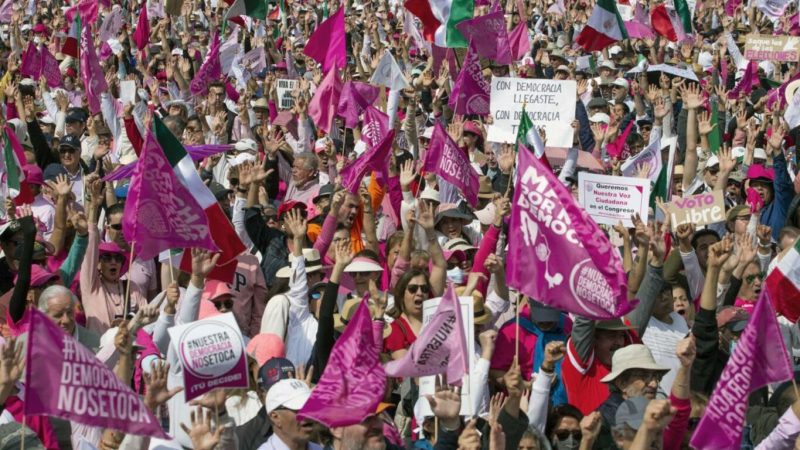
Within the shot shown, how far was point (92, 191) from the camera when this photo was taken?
30.5 ft

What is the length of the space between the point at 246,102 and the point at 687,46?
24.9 ft

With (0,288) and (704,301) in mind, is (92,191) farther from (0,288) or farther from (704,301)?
(704,301)

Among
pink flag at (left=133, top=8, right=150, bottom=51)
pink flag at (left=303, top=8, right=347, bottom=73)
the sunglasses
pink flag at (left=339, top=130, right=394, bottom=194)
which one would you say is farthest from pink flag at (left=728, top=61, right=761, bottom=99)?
the sunglasses

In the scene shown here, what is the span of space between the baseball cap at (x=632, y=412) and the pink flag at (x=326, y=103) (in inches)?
294

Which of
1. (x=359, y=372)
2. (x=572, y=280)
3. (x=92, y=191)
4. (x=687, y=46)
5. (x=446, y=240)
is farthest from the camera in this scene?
(x=687, y=46)

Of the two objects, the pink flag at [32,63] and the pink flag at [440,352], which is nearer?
the pink flag at [440,352]

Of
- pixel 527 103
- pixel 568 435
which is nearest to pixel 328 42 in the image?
pixel 527 103

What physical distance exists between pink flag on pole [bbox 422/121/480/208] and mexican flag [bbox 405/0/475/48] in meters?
4.30

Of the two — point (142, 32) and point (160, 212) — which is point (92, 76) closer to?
point (142, 32)

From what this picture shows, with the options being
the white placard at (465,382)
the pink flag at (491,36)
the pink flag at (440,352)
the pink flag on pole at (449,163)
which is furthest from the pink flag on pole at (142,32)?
the pink flag at (440,352)

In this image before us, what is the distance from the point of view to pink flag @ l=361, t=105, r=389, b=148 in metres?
12.8

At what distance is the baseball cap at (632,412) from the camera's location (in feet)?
21.7

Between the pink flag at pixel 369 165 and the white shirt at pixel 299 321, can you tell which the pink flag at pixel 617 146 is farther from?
the white shirt at pixel 299 321

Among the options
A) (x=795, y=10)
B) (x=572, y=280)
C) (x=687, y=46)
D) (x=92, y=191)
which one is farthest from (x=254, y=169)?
(x=795, y=10)
